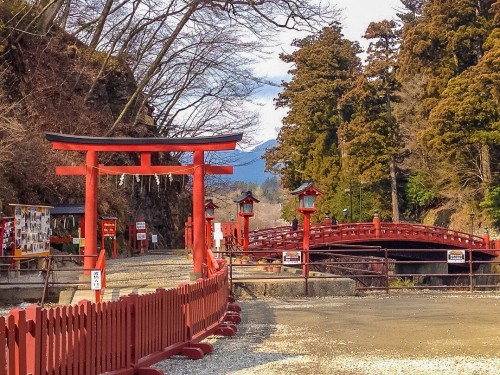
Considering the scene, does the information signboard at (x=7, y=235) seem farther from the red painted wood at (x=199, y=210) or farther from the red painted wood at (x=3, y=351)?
the red painted wood at (x=3, y=351)

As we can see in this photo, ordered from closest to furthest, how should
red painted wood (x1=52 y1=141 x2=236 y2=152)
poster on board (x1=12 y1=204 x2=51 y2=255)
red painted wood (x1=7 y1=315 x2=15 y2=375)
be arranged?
red painted wood (x1=7 y1=315 x2=15 y2=375), poster on board (x1=12 y1=204 x2=51 y2=255), red painted wood (x1=52 y1=141 x2=236 y2=152)

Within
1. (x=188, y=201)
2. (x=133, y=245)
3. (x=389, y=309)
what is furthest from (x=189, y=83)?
(x=389, y=309)

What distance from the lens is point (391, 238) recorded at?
33969 mm

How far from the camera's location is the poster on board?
1540 centimetres

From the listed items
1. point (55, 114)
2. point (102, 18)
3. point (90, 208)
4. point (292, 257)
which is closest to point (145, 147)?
point (90, 208)

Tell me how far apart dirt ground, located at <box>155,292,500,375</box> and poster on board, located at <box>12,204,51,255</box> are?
576 cm

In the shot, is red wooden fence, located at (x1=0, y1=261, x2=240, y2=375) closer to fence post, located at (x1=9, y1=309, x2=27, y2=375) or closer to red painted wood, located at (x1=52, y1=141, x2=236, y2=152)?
fence post, located at (x1=9, y1=309, x2=27, y2=375)

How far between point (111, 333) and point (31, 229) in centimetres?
1073

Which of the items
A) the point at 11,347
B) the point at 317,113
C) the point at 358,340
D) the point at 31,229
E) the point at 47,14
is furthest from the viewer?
the point at 317,113

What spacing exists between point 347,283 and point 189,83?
24.4 meters

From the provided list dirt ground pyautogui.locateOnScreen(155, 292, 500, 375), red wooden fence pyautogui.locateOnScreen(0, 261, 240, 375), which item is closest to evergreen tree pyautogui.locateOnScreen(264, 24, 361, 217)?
dirt ground pyautogui.locateOnScreen(155, 292, 500, 375)

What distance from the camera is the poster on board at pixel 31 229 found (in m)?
15.4

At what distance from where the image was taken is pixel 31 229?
16078mm

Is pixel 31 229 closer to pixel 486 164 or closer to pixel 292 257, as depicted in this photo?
pixel 292 257
